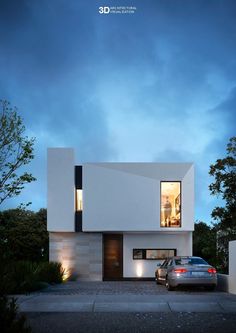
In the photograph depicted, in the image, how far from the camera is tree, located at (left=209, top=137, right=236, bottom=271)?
2486 centimetres

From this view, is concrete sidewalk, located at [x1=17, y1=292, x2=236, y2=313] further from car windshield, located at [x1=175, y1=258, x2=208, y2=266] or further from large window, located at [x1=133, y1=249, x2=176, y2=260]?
large window, located at [x1=133, y1=249, x2=176, y2=260]

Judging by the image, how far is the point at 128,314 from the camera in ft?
31.9

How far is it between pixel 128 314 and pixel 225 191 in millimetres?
16613

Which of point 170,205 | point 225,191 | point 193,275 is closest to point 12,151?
point 193,275

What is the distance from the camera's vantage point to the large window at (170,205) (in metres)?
24.8

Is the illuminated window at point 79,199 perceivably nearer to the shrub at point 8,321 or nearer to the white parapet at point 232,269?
the white parapet at point 232,269

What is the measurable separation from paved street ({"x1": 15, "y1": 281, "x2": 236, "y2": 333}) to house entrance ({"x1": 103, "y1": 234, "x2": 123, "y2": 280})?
46.7 ft

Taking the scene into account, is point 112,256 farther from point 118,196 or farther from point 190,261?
point 190,261

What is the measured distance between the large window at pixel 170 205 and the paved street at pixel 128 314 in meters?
13.0

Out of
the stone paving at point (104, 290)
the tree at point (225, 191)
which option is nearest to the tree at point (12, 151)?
the stone paving at point (104, 290)

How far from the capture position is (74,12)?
66.2 feet

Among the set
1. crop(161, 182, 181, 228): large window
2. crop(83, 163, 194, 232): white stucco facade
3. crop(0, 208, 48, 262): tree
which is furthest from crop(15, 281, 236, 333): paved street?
crop(0, 208, 48, 262): tree

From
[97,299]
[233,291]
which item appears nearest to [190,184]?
[233,291]

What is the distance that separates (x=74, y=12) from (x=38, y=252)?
75.1ft
